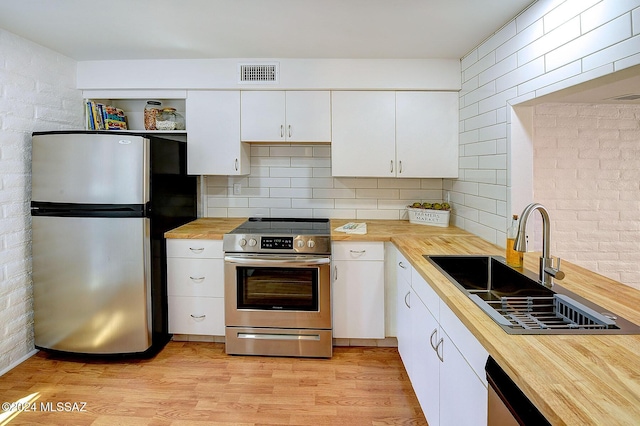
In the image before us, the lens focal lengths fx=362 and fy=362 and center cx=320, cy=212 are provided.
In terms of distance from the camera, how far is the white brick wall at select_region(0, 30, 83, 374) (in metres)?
2.39

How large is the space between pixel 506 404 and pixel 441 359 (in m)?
0.64

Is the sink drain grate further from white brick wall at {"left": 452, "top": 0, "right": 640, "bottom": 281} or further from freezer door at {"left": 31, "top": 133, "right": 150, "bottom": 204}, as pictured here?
freezer door at {"left": 31, "top": 133, "right": 150, "bottom": 204}

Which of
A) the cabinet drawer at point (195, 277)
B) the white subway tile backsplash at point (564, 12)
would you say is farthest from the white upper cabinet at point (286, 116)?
the white subway tile backsplash at point (564, 12)

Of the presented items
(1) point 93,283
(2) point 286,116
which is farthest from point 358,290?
(1) point 93,283

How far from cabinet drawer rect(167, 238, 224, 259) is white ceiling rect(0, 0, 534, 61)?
4.68ft

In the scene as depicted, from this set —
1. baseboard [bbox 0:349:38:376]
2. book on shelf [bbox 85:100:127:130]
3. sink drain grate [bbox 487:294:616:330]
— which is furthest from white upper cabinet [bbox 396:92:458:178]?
baseboard [bbox 0:349:38:376]

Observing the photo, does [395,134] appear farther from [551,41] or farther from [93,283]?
[93,283]

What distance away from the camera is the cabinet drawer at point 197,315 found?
279 centimetres

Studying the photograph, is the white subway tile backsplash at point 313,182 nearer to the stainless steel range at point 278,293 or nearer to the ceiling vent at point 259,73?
the stainless steel range at point 278,293

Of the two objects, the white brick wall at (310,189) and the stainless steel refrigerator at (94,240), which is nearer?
the stainless steel refrigerator at (94,240)

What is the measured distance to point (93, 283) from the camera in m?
2.49

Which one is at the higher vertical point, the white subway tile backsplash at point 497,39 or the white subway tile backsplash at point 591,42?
the white subway tile backsplash at point 497,39

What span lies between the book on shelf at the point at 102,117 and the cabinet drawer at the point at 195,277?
1281mm

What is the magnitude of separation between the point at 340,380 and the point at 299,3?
227 centimetres
